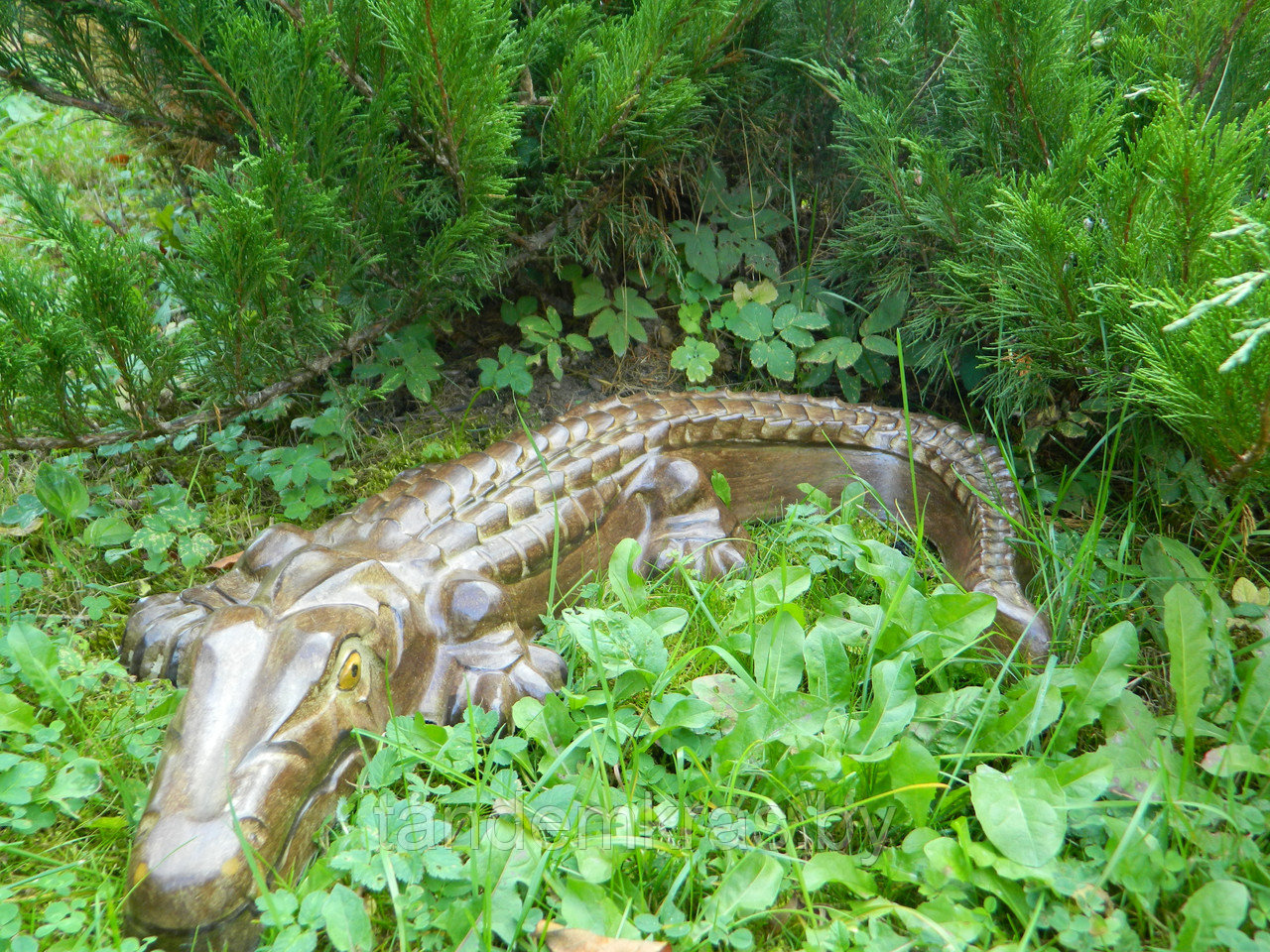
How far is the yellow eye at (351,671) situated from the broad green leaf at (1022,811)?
1304 mm

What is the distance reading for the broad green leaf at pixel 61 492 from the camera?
2643mm

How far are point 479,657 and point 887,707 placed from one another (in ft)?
3.23

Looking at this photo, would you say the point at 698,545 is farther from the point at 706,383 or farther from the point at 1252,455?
the point at 1252,455

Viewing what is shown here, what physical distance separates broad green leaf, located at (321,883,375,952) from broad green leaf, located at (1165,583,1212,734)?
176cm

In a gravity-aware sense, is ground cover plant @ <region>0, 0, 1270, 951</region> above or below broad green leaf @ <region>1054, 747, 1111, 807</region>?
above

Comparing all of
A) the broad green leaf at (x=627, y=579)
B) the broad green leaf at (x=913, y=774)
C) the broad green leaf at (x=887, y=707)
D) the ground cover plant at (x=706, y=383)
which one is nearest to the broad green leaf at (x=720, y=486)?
the ground cover plant at (x=706, y=383)

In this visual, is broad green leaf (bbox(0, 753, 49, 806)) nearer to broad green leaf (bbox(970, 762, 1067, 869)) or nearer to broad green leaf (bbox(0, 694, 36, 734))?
broad green leaf (bbox(0, 694, 36, 734))

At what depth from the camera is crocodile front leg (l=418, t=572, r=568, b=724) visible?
2.11m

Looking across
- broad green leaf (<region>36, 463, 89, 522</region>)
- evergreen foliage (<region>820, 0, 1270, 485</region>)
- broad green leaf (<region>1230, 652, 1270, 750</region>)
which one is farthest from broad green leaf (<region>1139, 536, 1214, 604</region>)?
broad green leaf (<region>36, 463, 89, 522</region>)

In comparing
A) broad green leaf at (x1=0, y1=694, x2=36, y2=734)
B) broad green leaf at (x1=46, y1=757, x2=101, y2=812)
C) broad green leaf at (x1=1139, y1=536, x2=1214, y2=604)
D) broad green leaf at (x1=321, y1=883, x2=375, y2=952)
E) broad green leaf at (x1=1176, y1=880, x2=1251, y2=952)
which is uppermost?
broad green leaf at (x1=0, y1=694, x2=36, y2=734)

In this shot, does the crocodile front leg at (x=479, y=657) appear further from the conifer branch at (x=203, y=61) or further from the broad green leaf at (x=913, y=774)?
the conifer branch at (x=203, y=61)

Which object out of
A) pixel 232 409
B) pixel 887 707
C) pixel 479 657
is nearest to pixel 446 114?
pixel 232 409

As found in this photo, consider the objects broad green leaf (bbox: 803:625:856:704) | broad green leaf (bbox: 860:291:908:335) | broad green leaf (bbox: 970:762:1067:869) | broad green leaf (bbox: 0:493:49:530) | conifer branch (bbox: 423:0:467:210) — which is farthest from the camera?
broad green leaf (bbox: 860:291:908:335)

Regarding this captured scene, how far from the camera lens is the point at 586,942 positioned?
4.99 feet
